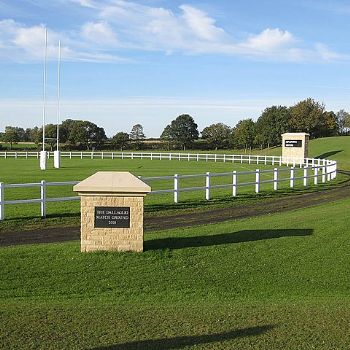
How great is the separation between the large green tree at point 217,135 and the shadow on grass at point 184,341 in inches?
4246

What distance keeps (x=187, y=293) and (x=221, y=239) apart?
3894 mm

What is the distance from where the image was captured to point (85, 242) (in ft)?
34.0

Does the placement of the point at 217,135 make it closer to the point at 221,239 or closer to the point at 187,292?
the point at 221,239

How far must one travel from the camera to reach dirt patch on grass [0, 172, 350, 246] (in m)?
12.7

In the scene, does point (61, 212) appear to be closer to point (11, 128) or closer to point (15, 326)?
point (15, 326)

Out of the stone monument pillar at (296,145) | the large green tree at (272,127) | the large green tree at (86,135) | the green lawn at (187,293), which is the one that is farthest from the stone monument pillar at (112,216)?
the large green tree at (86,135)

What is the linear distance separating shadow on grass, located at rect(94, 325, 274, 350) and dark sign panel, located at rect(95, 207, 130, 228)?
443cm

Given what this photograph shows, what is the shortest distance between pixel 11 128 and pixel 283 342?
417 ft

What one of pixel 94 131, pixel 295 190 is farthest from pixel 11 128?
pixel 295 190

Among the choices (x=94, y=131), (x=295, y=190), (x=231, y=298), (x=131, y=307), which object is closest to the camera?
(x=131, y=307)

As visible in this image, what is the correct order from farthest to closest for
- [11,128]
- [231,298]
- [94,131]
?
[11,128], [94,131], [231,298]

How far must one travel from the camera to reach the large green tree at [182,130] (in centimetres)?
12326

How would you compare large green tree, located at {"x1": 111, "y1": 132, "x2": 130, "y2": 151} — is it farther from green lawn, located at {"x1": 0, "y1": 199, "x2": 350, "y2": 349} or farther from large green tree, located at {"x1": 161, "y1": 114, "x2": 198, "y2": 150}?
green lawn, located at {"x1": 0, "y1": 199, "x2": 350, "y2": 349}

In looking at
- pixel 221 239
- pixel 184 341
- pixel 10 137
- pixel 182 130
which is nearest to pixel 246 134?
pixel 182 130
